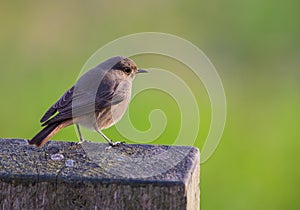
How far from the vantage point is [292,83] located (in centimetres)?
1062

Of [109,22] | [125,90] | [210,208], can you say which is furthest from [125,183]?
[109,22]

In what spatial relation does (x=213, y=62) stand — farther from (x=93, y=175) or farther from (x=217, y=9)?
(x=93, y=175)

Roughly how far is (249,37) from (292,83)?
136 centimetres

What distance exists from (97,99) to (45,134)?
1.29 metres

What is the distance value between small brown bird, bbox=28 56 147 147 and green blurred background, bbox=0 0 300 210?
2.07 m

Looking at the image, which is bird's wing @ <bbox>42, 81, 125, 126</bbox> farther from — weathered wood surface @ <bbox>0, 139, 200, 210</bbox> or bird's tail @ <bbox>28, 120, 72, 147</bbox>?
weathered wood surface @ <bbox>0, 139, 200, 210</bbox>

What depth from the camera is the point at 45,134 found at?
3.98 m

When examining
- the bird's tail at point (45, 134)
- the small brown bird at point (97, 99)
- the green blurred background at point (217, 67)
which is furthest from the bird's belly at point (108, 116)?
the green blurred background at point (217, 67)

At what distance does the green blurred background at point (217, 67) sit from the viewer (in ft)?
26.4

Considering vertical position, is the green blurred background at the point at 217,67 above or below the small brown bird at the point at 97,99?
above

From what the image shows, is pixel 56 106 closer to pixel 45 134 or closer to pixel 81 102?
pixel 81 102

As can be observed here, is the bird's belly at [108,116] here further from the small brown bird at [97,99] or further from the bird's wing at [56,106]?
the bird's wing at [56,106]

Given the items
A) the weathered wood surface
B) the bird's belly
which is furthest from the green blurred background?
the weathered wood surface

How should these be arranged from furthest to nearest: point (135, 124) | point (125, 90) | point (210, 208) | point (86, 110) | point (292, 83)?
point (292, 83) → point (135, 124) → point (210, 208) → point (125, 90) → point (86, 110)
